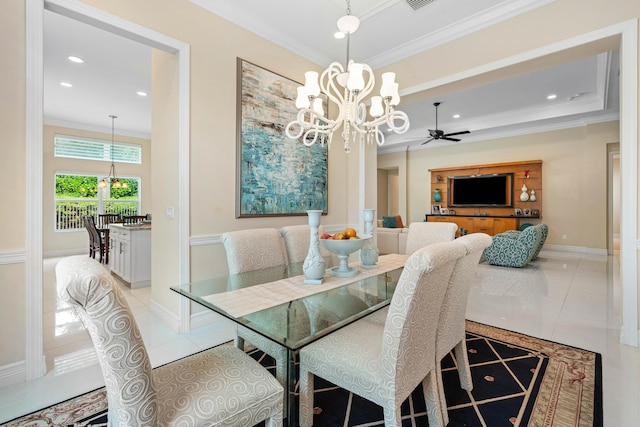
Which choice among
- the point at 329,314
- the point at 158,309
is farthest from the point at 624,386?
the point at 158,309

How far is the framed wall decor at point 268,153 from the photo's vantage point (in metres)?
3.00

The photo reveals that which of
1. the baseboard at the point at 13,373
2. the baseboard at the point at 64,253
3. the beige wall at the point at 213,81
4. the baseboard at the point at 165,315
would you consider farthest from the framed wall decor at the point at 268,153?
the baseboard at the point at 64,253

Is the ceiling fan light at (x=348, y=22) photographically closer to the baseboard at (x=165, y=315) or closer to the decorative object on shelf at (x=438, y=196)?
the baseboard at (x=165, y=315)

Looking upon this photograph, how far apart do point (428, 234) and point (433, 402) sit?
1593 millimetres

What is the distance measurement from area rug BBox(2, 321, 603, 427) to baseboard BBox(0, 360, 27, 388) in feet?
1.55

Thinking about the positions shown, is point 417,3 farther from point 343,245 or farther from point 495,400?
point 495,400

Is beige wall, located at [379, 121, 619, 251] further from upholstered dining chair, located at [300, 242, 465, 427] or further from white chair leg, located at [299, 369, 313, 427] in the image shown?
white chair leg, located at [299, 369, 313, 427]

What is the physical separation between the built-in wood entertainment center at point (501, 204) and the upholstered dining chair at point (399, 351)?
718 cm

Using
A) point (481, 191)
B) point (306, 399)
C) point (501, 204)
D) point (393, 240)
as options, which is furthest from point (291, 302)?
point (481, 191)

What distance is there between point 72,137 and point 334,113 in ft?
20.9

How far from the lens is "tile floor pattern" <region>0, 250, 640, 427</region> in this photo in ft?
5.78

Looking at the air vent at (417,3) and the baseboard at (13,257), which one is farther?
the air vent at (417,3)

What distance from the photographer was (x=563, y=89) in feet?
17.3

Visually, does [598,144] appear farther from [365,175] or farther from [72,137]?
[72,137]
